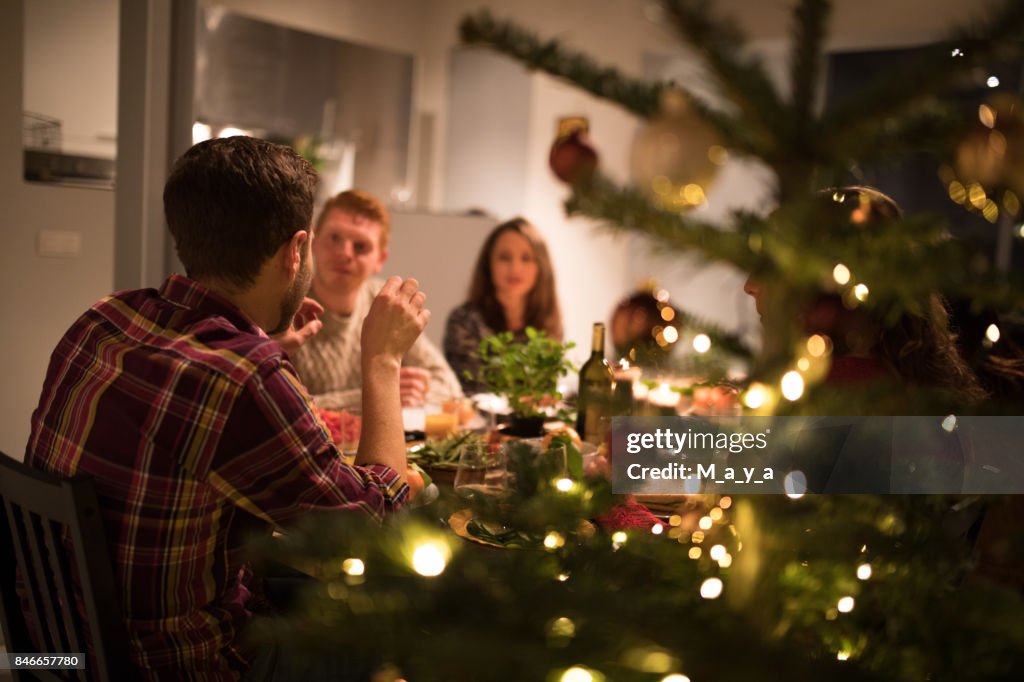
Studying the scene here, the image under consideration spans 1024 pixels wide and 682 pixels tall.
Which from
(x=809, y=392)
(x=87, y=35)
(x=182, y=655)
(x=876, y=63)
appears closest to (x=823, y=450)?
(x=809, y=392)

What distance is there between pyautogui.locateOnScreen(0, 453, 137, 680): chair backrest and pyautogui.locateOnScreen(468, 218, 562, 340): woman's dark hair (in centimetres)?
226

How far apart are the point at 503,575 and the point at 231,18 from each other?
4861 mm

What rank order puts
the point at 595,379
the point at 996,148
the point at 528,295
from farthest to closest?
the point at 528,295
the point at 595,379
the point at 996,148

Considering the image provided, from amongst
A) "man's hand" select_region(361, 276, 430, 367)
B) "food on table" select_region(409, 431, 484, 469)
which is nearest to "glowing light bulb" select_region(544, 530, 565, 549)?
"man's hand" select_region(361, 276, 430, 367)

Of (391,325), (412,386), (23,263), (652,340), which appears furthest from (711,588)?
(23,263)

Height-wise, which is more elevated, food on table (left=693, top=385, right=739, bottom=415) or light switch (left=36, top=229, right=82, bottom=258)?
light switch (left=36, top=229, right=82, bottom=258)

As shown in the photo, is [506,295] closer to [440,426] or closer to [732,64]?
[440,426]

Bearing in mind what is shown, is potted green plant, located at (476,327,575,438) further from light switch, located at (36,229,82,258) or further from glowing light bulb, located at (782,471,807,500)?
light switch, located at (36,229,82,258)

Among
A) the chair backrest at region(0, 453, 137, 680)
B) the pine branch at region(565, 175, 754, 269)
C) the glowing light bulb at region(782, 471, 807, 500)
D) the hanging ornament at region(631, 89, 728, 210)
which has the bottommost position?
the chair backrest at region(0, 453, 137, 680)

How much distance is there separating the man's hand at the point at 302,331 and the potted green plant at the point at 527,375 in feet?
1.21

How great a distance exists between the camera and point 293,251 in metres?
1.34

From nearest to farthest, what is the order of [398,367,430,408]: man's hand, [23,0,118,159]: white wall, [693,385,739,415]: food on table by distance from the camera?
[693,385,739,415]: food on table
[398,367,430,408]: man's hand
[23,0,118,159]: white wall

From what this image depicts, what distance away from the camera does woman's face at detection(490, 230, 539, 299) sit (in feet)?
11.0

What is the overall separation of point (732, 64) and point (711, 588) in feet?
1.02
